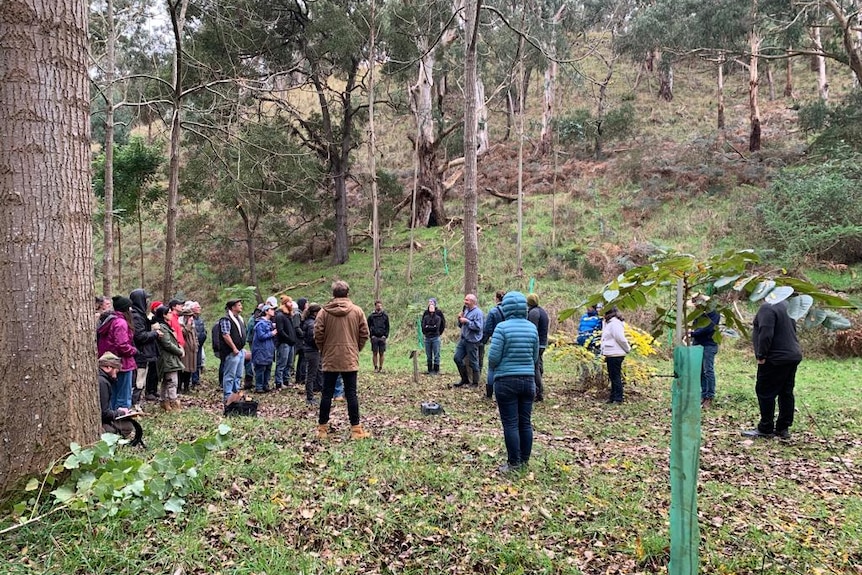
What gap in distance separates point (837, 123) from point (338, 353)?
24.4 m

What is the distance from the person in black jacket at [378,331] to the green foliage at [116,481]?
886 centimetres

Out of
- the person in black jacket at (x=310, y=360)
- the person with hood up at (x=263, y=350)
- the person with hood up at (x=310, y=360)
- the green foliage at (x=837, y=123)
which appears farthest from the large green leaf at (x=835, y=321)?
the green foliage at (x=837, y=123)

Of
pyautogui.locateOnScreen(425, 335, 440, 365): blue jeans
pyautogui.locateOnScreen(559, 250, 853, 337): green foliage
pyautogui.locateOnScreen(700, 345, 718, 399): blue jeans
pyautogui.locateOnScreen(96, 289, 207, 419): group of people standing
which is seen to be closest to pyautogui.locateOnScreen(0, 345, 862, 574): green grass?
pyautogui.locateOnScreen(96, 289, 207, 419): group of people standing

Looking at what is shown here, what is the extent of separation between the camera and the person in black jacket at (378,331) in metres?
13.1

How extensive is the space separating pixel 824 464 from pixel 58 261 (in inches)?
300

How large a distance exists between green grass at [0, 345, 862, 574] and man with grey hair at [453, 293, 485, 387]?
283cm

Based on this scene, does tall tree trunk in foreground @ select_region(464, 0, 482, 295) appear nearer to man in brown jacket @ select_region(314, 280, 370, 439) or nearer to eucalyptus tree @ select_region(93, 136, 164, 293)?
man in brown jacket @ select_region(314, 280, 370, 439)

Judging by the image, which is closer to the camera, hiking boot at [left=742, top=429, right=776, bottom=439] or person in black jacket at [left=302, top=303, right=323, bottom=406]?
hiking boot at [left=742, top=429, right=776, bottom=439]

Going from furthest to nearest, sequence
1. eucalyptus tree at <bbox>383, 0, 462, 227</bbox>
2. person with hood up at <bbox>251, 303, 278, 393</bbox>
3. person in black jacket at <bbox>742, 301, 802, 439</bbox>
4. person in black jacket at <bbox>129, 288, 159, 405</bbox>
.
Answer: eucalyptus tree at <bbox>383, 0, 462, 227</bbox>
person with hood up at <bbox>251, 303, 278, 393</bbox>
person in black jacket at <bbox>129, 288, 159, 405</bbox>
person in black jacket at <bbox>742, 301, 802, 439</bbox>

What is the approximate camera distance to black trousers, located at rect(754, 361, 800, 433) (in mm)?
6566

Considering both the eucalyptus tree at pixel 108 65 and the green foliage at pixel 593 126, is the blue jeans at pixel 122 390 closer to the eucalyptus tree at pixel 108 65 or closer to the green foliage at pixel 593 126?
the eucalyptus tree at pixel 108 65

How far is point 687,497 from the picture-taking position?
9.53ft

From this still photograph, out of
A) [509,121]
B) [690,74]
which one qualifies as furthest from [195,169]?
[690,74]

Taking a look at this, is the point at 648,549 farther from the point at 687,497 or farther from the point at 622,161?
the point at 622,161
